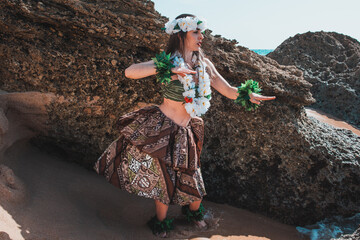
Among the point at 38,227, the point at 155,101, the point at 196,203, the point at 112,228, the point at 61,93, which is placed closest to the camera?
the point at 38,227

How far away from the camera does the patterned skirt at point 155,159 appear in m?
2.25

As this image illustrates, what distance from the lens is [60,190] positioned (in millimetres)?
2576

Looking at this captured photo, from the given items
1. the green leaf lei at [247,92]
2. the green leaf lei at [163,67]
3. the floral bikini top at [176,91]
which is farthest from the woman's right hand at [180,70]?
the green leaf lei at [247,92]

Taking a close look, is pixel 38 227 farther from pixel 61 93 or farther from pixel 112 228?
pixel 61 93

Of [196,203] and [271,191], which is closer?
[196,203]

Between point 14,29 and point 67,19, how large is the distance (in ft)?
1.49

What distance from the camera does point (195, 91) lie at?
2264 millimetres

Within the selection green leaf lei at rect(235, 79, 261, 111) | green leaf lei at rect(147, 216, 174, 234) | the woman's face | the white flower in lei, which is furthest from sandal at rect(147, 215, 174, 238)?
the woman's face

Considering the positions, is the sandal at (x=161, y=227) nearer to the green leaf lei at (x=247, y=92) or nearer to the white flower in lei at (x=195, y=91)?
the white flower in lei at (x=195, y=91)

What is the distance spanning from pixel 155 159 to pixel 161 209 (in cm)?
46

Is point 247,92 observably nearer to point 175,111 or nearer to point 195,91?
point 195,91

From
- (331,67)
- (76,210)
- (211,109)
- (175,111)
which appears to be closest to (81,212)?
(76,210)

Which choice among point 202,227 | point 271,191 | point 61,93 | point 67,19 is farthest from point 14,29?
point 271,191

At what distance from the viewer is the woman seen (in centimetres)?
222
